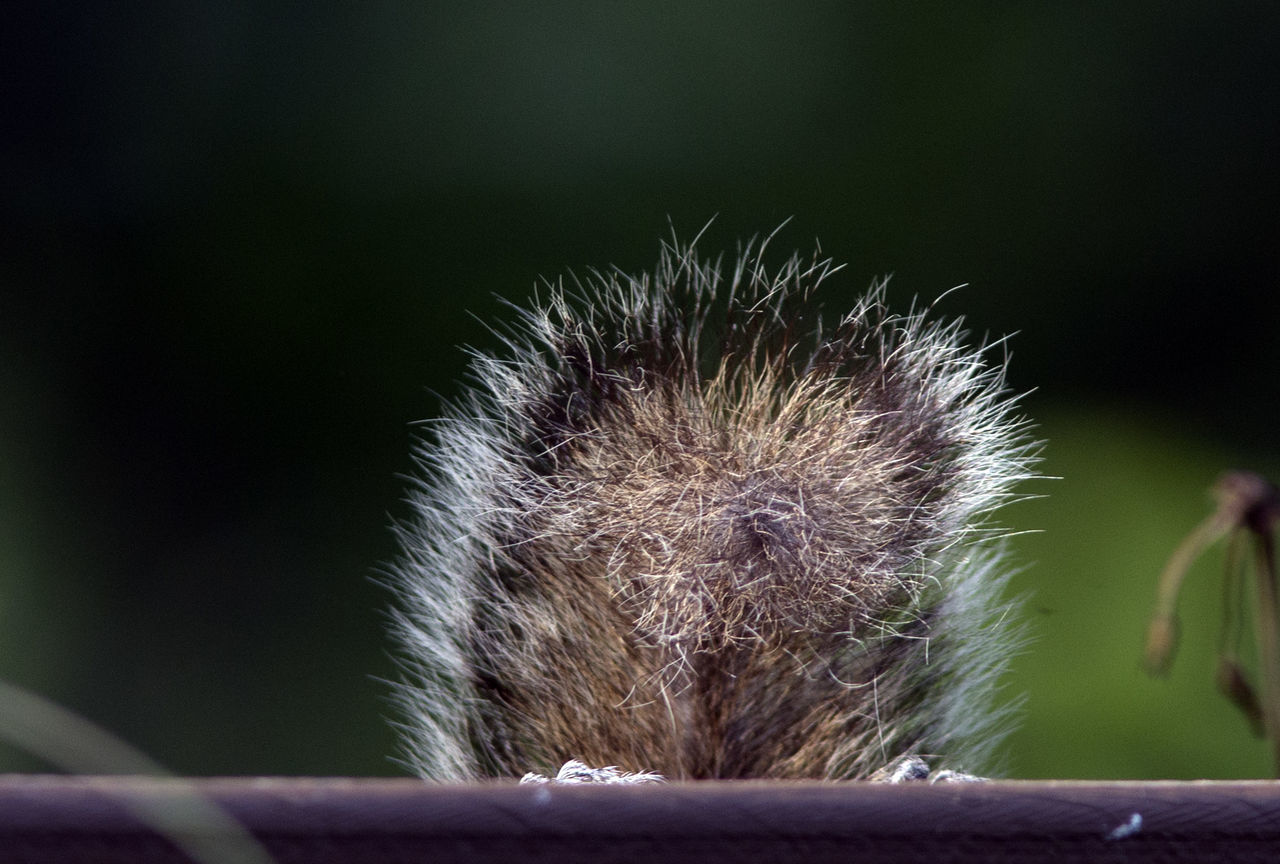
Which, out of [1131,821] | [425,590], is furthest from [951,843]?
[425,590]

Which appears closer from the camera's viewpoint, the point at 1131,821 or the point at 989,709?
the point at 1131,821

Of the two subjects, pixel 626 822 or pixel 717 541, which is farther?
pixel 717 541

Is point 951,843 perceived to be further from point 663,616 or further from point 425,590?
point 425,590

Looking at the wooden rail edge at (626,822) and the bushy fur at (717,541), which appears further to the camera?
the bushy fur at (717,541)

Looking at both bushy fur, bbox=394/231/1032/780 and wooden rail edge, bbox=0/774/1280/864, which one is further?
bushy fur, bbox=394/231/1032/780
